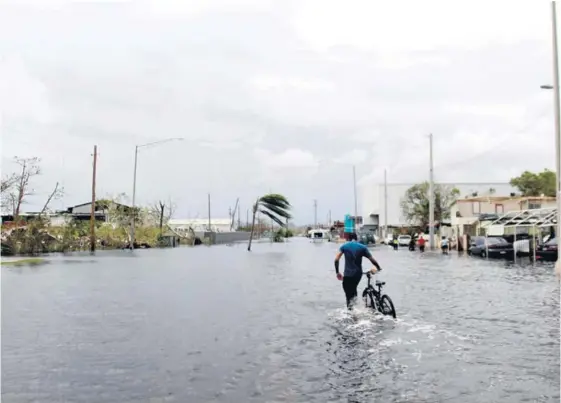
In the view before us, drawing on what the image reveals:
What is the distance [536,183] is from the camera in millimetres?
74625

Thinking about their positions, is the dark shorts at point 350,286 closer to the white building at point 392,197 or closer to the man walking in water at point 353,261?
the man walking in water at point 353,261

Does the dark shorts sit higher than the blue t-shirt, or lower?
lower

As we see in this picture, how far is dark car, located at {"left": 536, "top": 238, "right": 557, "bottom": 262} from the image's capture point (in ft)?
111

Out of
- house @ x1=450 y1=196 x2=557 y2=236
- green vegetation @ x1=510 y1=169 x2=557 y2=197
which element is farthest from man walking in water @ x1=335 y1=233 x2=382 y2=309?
green vegetation @ x1=510 y1=169 x2=557 y2=197

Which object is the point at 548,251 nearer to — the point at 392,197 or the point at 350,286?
the point at 350,286

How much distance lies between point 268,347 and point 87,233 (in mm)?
52008

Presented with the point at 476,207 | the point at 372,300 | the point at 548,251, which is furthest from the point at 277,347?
the point at 476,207

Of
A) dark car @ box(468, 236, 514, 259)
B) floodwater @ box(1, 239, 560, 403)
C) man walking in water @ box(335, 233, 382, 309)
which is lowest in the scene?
floodwater @ box(1, 239, 560, 403)

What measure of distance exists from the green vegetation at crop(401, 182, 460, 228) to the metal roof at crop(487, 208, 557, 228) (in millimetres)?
33295

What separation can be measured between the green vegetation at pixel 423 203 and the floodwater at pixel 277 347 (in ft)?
196

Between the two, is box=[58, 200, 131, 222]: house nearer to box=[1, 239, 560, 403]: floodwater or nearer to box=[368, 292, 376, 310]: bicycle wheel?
box=[1, 239, 560, 403]: floodwater

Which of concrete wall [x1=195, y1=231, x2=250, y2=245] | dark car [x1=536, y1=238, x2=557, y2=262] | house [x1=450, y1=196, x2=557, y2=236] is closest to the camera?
dark car [x1=536, y1=238, x2=557, y2=262]

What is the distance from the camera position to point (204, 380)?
7.76 m

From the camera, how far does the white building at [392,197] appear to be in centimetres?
10231
